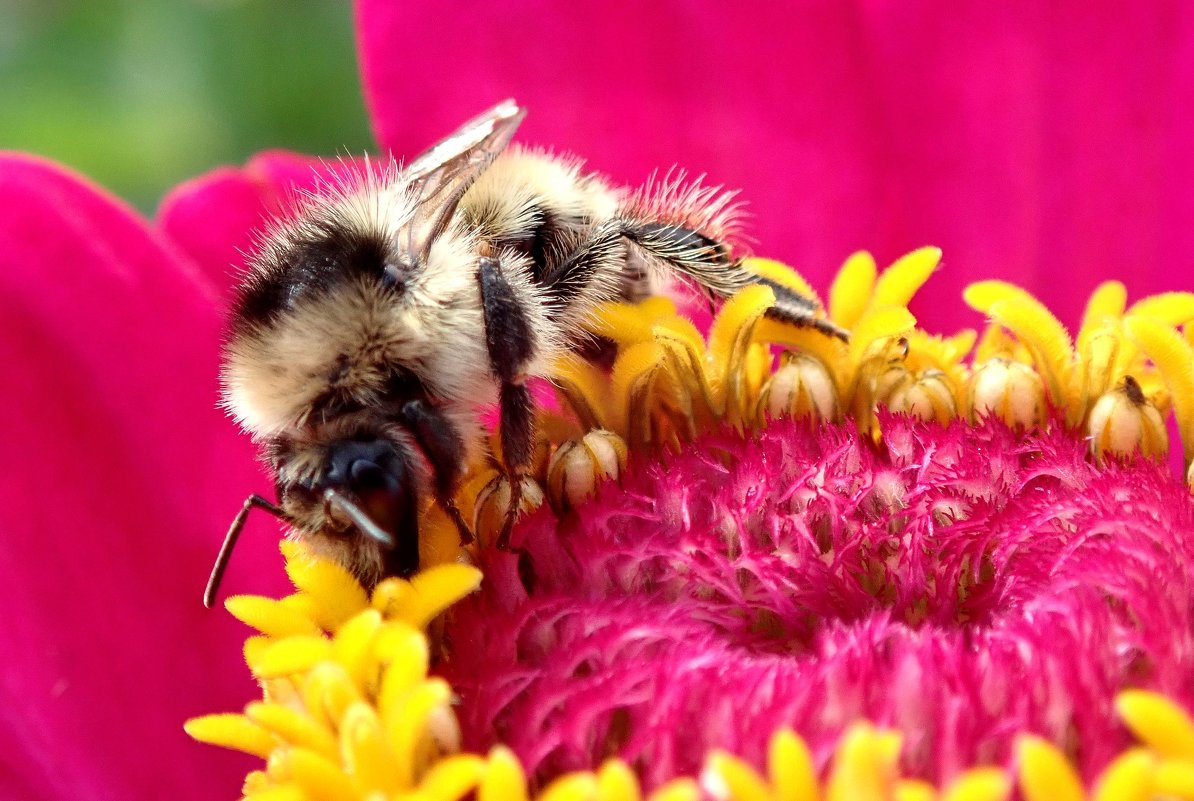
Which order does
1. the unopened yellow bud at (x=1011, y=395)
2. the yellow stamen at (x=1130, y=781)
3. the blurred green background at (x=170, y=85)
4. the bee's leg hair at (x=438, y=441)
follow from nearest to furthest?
the yellow stamen at (x=1130, y=781) < the bee's leg hair at (x=438, y=441) < the unopened yellow bud at (x=1011, y=395) < the blurred green background at (x=170, y=85)

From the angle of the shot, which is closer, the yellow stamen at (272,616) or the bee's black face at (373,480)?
the bee's black face at (373,480)

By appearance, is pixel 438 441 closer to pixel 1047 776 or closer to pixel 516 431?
pixel 516 431

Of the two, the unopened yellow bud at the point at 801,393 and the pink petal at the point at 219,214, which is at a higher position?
the pink petal at the point at 219,214

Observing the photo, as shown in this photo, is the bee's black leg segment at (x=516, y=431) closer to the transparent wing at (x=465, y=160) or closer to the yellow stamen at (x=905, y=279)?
the transparent wing at (x=465, y=160)

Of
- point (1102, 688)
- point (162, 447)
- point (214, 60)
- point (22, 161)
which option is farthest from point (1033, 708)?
point (214, 60)

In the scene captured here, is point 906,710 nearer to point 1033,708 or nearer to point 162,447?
point 1033,708

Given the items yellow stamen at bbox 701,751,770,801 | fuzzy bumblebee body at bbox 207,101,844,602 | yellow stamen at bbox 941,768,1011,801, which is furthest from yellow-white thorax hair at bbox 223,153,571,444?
yellow stamen at bbox 941,768,1011,801

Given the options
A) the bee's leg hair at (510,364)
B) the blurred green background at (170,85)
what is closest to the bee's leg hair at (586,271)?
the bee's leg hair at (510,364)
